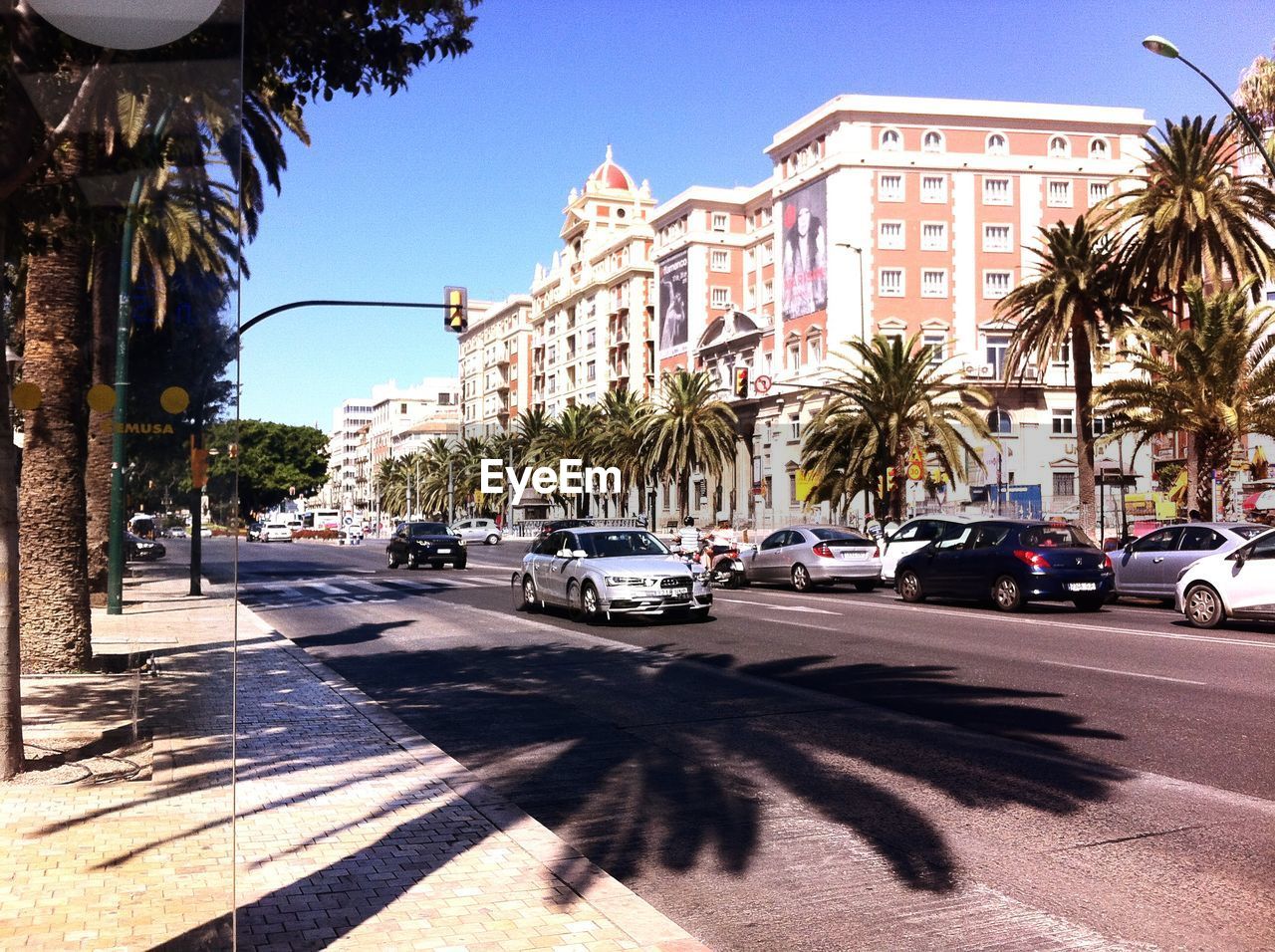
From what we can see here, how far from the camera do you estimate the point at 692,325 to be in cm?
8019

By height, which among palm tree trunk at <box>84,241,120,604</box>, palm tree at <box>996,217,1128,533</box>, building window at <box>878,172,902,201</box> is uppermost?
building window at <box>878,172,902,201</box>

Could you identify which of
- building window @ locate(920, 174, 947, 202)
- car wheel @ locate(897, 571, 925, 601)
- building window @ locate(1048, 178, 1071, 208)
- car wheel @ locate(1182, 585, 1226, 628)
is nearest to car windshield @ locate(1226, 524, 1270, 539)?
car wheel @ locate(1182, 585, 1226, 628)

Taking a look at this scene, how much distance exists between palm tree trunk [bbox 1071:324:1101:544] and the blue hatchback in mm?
12353

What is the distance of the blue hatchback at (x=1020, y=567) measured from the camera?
1972 centimetres

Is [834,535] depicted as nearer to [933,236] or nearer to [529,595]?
[529,595]

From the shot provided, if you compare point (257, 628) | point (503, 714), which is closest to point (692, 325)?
point (257, 628)

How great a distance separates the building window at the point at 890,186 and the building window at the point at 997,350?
8931 mm

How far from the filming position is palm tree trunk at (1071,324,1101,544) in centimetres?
3272

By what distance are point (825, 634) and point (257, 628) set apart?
8350 millimetres

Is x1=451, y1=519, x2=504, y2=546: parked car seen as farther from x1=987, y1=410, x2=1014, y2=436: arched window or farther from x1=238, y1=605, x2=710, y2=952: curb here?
x1=238, y1=605, x2=710, y2=952: curb

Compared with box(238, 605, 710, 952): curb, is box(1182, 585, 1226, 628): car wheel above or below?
above

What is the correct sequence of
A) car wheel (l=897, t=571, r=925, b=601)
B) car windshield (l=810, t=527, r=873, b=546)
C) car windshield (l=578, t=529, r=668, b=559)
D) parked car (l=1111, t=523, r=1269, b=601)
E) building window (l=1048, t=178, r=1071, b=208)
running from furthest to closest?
building window (l=1048, t=178, r=1071, b=208)
car windshield (l=810, t=527, r=873, b=546)
car wheel (l=897, t=571, r=925, b=601)
parked car (l=1111, t=523, r=1269, b=601)
car windshield (l=578, t=529, r=668, b=559)

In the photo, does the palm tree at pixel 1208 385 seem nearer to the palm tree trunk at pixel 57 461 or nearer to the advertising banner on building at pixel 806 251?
the palm tree trunk at pixel 57 461

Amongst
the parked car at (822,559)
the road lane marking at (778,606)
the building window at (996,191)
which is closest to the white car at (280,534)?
the building window at (996,191)
